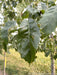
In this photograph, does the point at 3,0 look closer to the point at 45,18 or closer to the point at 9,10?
the point at 9,10

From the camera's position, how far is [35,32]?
28 centimetres

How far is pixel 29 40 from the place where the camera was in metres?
0.28

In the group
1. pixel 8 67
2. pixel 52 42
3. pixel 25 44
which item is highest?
pixel 25 44

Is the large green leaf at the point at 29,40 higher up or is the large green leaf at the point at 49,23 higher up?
the large green leaf at the point at 49,23

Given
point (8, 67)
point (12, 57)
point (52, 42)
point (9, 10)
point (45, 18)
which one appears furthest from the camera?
point (12, 57)

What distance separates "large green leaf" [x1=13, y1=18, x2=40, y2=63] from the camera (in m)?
0.27

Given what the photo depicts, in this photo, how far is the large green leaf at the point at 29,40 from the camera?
0.88 feet

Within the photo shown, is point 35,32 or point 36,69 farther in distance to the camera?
point 36,69

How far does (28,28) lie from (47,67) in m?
2.88

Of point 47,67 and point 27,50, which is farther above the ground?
point 27,50

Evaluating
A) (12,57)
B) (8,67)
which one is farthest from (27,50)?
(12,57)

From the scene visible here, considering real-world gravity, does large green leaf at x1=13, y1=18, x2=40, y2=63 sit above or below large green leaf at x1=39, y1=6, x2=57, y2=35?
below

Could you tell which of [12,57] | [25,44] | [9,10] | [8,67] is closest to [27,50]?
[25,44]

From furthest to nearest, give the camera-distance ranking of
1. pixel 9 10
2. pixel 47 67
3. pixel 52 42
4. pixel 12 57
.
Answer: pixel 12 57, pixel 47 67, pixel 9 10, pixel 52 42
